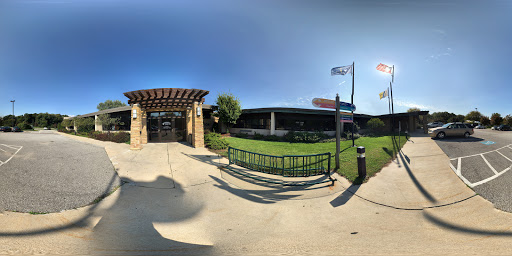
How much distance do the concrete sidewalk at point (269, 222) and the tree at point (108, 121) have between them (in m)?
18.9

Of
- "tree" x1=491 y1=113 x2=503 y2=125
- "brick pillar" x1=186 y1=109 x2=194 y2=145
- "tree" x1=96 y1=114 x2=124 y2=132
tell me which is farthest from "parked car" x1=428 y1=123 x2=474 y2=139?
"tree" x1=491 y1=113 x2=503 y2=125

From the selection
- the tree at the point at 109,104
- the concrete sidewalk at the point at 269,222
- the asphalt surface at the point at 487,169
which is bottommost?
the concrete sidewalk at the point at 269,222

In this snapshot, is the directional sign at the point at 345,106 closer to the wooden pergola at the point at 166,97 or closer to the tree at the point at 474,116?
the wooden pergola at the point at 166,97

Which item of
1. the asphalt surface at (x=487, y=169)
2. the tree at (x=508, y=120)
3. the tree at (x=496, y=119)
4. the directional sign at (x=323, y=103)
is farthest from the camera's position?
the tree at (x=496, y=119)

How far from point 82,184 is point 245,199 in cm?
474

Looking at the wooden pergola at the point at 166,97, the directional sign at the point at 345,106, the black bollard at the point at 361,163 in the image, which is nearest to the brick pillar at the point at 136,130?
the wooden pergola at the point at 166,97

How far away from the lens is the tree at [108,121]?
1875cm

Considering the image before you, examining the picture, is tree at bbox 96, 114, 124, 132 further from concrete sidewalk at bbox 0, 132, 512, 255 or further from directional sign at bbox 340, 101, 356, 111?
directional sign at bbox 340, 101, 356, 111

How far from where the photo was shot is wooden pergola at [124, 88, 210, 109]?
9766 mm

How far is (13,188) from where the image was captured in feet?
13.5

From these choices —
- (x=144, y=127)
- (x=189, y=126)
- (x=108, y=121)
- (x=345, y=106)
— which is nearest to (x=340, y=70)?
(x=345, y=106)

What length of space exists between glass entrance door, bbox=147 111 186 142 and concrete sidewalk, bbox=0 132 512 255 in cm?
789

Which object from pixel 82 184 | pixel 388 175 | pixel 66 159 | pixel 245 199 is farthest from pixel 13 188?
pixel 388 175

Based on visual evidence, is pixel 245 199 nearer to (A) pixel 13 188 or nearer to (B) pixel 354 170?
(B) pixel 354 170
